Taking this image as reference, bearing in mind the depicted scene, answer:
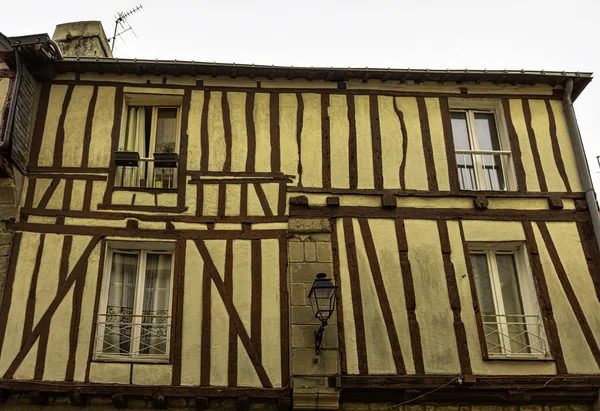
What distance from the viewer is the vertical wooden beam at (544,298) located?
677 cm

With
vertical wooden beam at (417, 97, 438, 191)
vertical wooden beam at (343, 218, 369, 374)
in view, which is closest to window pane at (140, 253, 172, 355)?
vertical wooden beam at (343, 218, 369, 374)

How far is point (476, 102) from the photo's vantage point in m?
8.21

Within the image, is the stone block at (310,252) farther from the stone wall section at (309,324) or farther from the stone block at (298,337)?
the stone block at (298,337)

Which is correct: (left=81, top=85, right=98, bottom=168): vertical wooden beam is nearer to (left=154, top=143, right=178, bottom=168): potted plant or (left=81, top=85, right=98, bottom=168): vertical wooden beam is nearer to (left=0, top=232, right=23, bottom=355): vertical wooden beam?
(left=154, top=143, right=178, bottom=168): potted plant

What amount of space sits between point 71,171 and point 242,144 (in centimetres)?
198

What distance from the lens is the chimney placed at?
9.12 m

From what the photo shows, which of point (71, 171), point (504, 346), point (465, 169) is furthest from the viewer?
point (465, 169)

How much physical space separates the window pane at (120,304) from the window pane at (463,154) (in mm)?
3949

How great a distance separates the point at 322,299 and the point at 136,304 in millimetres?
2060

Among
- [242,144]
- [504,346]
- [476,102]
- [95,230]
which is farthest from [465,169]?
[95,230]

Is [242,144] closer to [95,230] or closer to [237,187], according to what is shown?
[237,187]

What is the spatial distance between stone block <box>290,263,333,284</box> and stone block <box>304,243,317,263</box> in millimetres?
61

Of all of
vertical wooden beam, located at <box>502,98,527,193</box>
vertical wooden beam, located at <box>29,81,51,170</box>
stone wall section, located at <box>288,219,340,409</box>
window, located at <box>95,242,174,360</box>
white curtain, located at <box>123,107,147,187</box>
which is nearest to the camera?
stone wall section, located at <box>288,219,340,409</box>

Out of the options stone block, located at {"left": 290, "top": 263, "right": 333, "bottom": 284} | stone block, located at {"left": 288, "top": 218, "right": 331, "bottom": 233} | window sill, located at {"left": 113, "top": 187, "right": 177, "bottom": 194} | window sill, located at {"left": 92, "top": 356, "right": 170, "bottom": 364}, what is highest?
window sill, located at {"left": 113, "top": 187, "right": 177, "bottom": 194}
